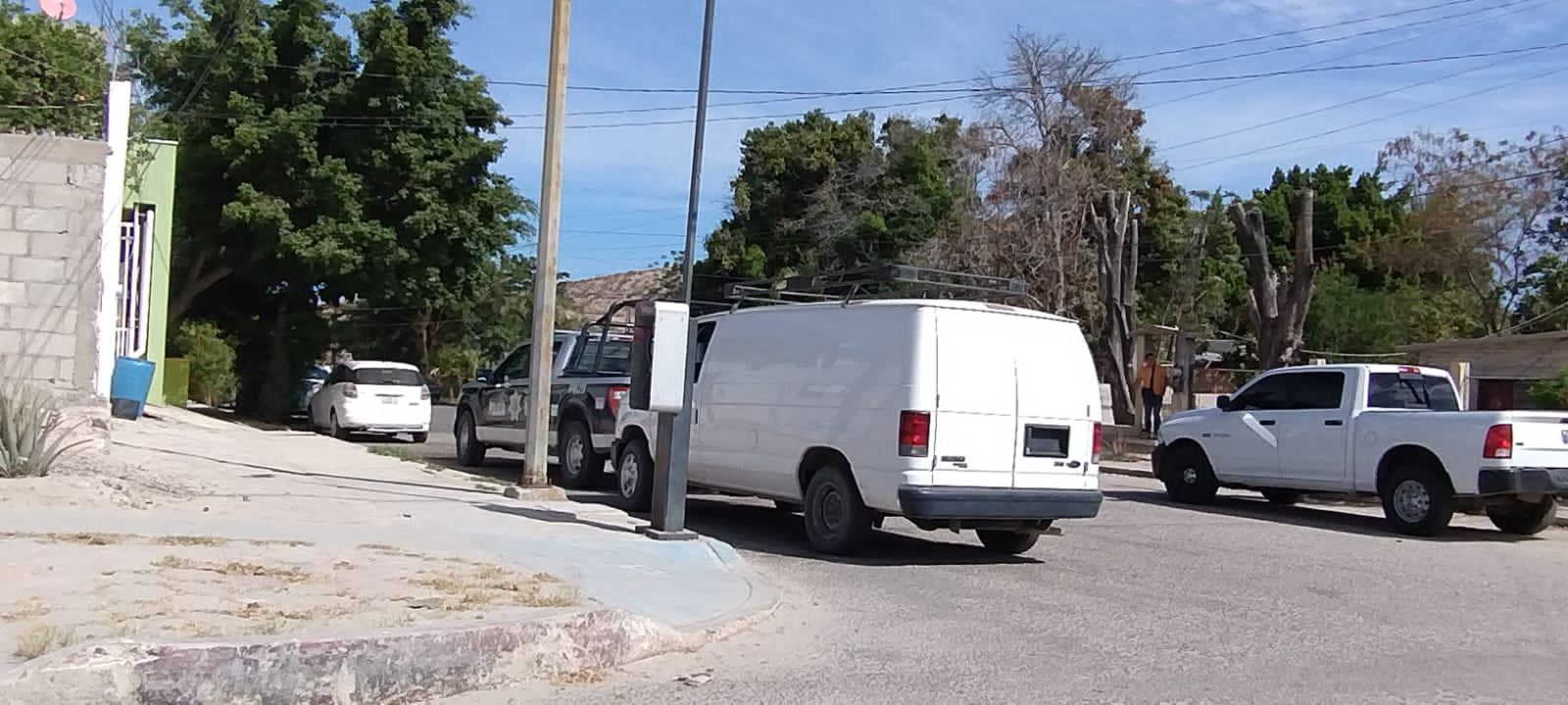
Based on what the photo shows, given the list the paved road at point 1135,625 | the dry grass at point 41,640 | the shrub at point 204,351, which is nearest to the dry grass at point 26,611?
the dry grass at point 41,640

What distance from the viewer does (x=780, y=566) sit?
11148 mm

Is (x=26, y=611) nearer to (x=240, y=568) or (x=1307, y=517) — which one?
(x=240, y=568)

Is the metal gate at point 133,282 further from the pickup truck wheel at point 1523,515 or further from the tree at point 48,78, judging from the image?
the pickup truck wheel at point 1523,515

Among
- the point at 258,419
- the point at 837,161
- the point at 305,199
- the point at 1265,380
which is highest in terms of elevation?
the point at 837,161

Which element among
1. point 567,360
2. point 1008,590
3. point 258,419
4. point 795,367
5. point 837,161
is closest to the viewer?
point 1008,590

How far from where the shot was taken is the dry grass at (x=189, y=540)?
376 inches

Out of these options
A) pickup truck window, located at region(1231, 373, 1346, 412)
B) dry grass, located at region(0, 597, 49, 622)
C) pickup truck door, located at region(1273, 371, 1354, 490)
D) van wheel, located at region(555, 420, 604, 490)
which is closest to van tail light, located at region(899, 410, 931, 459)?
dry grass, located at region(0, 597, 49, 622)

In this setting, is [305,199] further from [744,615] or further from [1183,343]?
[744,615]

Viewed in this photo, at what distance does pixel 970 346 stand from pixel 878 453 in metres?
1.08

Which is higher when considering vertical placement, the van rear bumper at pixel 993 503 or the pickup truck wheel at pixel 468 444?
the van rear bumper at pixel 993 503

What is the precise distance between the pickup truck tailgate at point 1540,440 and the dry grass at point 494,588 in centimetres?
1013

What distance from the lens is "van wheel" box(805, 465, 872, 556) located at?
1137 centimetres

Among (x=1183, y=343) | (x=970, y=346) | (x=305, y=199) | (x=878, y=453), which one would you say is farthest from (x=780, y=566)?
(x=305, y=199)

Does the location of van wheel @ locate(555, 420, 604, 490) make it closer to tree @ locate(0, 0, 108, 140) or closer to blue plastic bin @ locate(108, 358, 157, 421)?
blue plastic bin @ locate(108, 358, 157, 421)
